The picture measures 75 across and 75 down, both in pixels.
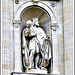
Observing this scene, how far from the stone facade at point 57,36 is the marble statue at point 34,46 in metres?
0.32

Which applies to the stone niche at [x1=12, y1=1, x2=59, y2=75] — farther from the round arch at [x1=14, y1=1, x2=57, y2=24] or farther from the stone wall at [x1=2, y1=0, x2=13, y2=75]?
the stone wall at [x1=2, y1=0, x2=13, y2=75]

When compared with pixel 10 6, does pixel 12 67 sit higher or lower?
lower

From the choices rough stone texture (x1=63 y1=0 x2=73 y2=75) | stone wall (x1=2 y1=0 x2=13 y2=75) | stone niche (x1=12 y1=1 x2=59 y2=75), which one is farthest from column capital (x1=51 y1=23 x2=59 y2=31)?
stone wall (x1=2 y1=0 x2=13 y2=75)

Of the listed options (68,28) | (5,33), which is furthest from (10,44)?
(68,28)

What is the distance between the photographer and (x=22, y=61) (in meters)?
28.7

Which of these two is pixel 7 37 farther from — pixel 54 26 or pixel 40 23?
pixel 54 26

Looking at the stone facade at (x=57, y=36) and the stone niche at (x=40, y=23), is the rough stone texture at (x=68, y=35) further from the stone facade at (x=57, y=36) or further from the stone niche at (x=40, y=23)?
the stone niche at (x=40, y=23)

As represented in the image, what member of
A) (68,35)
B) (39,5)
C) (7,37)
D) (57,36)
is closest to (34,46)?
(57,36)

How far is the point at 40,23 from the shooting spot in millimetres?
29328

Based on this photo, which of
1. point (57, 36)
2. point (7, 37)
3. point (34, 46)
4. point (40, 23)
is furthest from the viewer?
point (40, 23)

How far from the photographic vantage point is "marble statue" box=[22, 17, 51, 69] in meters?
28.6

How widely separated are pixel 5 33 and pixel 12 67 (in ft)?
4.39

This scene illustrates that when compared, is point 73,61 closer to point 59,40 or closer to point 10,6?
point 59,40

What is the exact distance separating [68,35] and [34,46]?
4.57ft
